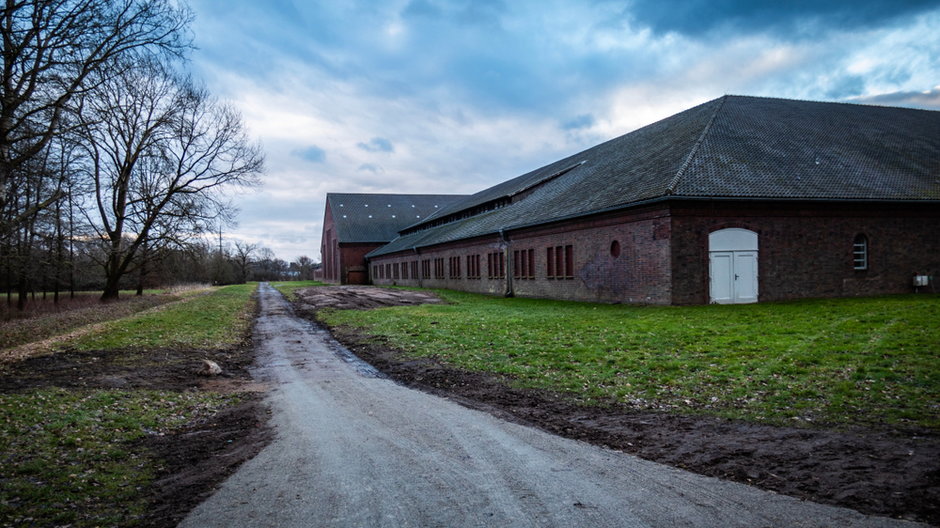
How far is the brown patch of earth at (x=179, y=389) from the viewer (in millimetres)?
5234

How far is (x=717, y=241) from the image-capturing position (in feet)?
65.9

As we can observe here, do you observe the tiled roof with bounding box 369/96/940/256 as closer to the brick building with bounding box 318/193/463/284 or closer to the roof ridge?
the roof ridge

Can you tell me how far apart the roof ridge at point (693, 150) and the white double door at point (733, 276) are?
9.18 ft

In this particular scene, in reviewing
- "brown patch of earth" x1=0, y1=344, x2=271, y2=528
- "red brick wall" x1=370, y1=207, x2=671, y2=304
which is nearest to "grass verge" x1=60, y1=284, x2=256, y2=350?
"brown patch of earth" x1=0, y1=344, x2=271, y2=528

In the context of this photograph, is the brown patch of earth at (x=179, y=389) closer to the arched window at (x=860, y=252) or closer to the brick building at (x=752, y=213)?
the brick building at (x=752, y=213)

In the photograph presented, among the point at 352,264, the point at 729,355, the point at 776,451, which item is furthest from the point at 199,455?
the point at 352,264

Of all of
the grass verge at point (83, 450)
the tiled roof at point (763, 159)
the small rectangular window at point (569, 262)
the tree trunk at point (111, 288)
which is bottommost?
the grass verge at point (83, 450)

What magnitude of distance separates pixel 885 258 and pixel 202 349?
78.9 ft

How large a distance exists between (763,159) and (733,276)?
5.36 meters

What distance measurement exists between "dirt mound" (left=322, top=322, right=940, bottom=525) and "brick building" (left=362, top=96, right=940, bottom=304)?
13124 mm

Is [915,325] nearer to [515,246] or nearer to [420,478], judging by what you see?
[420,478]

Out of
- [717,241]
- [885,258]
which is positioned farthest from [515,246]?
[885,258]

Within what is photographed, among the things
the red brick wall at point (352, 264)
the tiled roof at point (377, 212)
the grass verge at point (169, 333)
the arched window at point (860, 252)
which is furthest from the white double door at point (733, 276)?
the tiled roof at point (377, 212)

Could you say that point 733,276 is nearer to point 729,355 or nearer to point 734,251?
point 734,251
